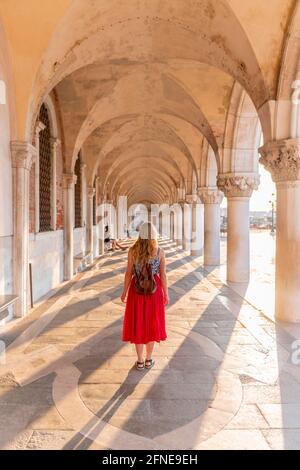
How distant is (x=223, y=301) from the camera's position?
7.09 metres

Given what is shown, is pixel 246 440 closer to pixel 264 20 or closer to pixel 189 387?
pixel 189 387

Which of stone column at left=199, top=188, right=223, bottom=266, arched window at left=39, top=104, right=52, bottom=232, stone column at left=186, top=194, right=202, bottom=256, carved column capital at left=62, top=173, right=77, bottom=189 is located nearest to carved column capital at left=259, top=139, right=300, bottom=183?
arched window at left=39, top=104, right=52, bottom=232

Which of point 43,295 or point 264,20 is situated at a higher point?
point 264,20

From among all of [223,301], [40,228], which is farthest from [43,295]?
[223,301]

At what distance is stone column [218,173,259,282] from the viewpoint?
912 cm

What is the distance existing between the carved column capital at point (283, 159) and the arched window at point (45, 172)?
4.93 metres

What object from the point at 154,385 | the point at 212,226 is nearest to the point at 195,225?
the point at 212,226

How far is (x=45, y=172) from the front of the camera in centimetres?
862

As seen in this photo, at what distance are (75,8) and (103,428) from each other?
5703 millimetres

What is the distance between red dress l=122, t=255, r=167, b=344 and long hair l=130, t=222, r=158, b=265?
217 mm

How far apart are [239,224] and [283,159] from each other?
12.2ft

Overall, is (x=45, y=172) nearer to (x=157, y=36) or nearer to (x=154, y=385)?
(x=157, y=36)

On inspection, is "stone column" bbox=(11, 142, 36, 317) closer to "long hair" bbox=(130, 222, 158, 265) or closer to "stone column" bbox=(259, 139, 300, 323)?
"long hair" bbox=(130, 222, 158, 265)

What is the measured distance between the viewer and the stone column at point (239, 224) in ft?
29.9
